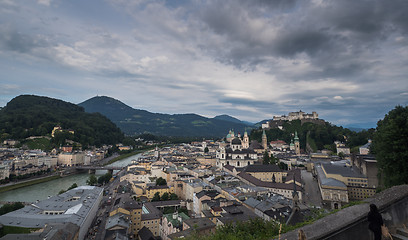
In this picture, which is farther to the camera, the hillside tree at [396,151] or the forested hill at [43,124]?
the forested hill at [43,124]

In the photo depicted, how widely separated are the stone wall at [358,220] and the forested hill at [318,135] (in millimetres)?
51748

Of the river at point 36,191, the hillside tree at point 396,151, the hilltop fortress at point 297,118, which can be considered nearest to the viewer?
the hillside tree at point 396,151

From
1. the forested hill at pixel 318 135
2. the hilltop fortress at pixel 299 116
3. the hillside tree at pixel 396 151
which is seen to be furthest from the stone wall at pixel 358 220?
the hilltop fortress at pixel 299 116

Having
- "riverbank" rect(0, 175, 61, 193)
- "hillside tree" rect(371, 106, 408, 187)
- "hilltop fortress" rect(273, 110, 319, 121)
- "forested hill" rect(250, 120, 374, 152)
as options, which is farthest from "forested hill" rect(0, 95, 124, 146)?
"hillside tree" rect(371, 106, 408, 187)

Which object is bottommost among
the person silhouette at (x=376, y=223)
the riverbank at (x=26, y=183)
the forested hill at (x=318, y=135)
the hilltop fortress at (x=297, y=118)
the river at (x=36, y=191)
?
the river at (x=36, y=191)

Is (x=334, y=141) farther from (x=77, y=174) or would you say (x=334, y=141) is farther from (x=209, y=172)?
(x=77, y=174)

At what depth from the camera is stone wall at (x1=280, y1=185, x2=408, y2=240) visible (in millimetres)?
4359

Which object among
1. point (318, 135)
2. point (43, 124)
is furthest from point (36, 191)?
point (318, 135)

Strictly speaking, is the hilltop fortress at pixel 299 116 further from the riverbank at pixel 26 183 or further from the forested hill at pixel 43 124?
the riverbank at pixel 26 183

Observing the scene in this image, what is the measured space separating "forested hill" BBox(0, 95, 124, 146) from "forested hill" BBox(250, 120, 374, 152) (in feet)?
197

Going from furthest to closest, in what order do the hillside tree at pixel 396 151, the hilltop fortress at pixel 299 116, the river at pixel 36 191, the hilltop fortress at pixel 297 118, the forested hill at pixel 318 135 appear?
the hilltop fortress at pixel 299 116 < the hilltop fortress at pixel 297 118 < the forested hill at pixel 318 135 < the river at pixel 36 191 < the hillside tree at pixel 396 151

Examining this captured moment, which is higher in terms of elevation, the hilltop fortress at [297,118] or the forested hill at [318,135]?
the hilltop fortress at [297,118]

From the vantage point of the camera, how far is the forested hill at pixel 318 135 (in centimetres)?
5375

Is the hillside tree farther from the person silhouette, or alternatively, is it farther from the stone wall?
the person silhouette
